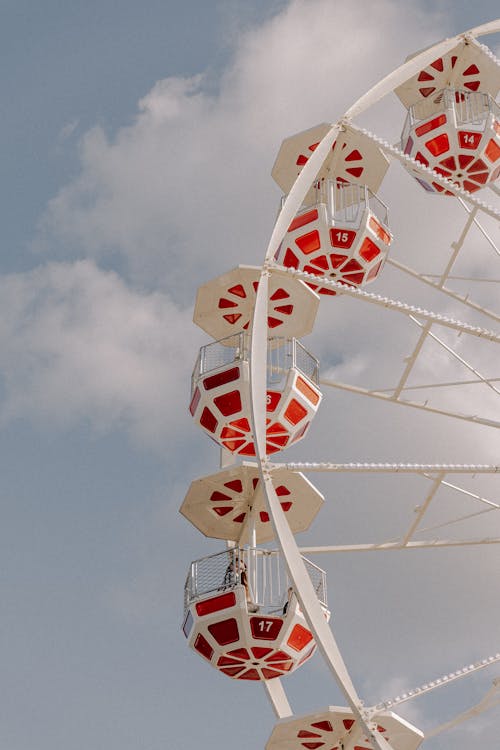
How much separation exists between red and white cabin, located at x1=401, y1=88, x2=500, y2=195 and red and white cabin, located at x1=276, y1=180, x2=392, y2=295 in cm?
140

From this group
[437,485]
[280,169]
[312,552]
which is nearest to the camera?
[437,485]

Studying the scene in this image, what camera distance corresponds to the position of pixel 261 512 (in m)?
19.2

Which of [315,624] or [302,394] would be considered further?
[302,394]

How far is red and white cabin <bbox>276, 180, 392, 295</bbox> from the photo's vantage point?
65.9 ft

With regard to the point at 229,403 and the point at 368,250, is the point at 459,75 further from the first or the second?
the point at 229,403

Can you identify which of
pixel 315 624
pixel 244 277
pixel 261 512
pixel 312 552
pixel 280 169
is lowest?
pixel 315 624

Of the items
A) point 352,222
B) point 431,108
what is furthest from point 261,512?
point 431,108

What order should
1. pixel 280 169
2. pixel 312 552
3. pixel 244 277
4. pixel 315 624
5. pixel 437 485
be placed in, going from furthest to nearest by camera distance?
pixel 280 169
pixel 244 277
pixel 312 552
pixel 437 485
pixel 315 624

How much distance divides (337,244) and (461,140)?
291 cm

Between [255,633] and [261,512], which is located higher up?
[261,512]

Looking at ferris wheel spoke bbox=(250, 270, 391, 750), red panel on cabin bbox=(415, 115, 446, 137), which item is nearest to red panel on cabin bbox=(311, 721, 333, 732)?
ferris wheel spoke bbox=(250, 270, 391, 750)

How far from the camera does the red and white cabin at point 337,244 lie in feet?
65.9

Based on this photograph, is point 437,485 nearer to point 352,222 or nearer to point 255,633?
point 255,633

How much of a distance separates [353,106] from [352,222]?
2016 mm
